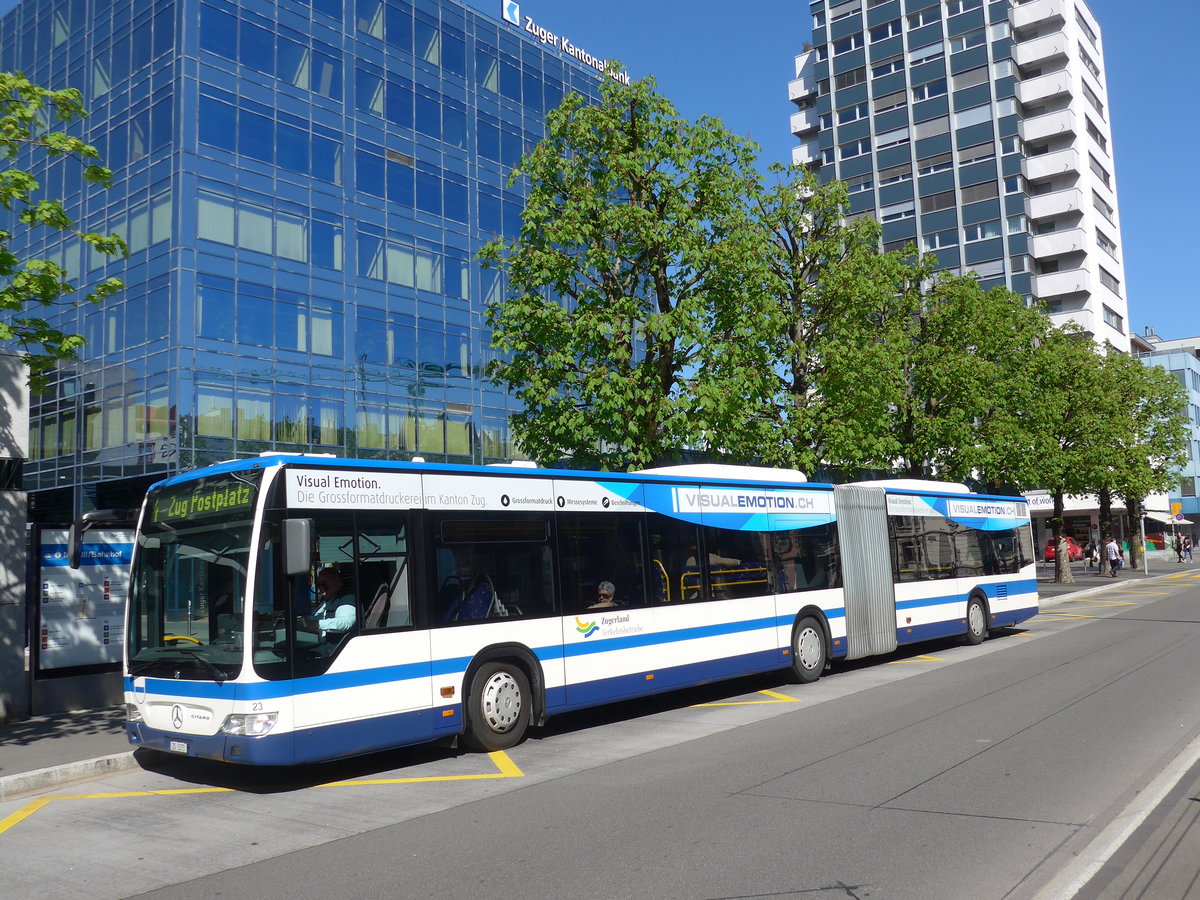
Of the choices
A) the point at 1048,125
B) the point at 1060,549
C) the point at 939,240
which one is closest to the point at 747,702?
the point at 1060,549

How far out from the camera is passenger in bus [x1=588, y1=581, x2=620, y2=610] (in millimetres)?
11503

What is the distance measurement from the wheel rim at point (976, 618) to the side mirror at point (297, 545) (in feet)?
48.0

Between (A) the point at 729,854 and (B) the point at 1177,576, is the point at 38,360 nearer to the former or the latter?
(A) the point at 729,854

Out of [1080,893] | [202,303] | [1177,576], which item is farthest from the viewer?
[1177,576]

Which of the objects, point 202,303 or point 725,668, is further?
point 202,303

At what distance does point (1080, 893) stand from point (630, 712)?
801 centimetres

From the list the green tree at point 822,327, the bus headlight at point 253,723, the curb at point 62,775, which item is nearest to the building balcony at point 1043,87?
the green tree at point 822,327

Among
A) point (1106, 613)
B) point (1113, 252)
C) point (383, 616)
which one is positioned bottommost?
point (1106, 613)

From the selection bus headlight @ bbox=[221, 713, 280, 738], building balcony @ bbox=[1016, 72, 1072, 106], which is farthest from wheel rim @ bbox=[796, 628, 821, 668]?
building balcony @ bbox=[1016, 72, 1072, 106]

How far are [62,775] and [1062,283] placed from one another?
221 feet

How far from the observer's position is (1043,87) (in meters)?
66.8

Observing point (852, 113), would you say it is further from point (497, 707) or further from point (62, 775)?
point (62, 775)

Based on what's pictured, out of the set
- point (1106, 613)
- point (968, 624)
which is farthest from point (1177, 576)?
point (968, 624)

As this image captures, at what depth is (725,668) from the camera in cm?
1313
